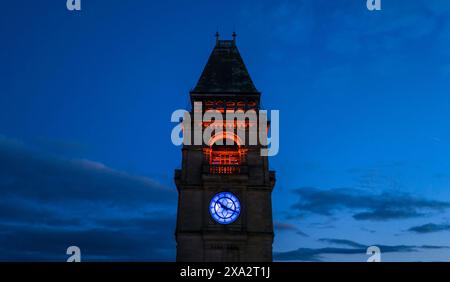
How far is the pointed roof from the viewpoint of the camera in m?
59.8

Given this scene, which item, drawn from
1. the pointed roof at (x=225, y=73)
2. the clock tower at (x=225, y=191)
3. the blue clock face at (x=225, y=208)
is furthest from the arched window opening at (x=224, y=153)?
the pointed roof at (x=225, y=73)

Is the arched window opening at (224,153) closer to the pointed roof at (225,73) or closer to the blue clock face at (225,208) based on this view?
the blue clock face at (225,208)

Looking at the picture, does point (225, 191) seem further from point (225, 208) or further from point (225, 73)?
point (225, 73)

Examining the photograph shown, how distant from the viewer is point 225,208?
55.3m

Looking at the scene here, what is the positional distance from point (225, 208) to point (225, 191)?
5.21 feet

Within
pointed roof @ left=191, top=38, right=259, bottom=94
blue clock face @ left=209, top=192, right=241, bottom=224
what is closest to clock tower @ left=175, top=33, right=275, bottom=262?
blue clock face @ left=209, top=192, right=241, bottom=224

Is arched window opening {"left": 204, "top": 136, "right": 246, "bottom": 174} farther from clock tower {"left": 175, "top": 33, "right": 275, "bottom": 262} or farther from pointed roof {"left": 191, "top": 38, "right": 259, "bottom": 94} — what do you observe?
pointed roof {"left": 191, "top": 38, "right": 259, "bottom": 94}

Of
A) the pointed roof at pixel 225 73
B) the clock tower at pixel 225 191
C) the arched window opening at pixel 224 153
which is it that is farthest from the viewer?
the pointed roof at pixel 225 73

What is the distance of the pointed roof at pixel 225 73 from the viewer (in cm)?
5975

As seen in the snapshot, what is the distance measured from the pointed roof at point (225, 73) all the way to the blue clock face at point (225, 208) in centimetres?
1063

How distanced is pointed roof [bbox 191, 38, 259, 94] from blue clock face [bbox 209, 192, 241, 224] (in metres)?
10.6

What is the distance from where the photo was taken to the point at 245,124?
58031mm
